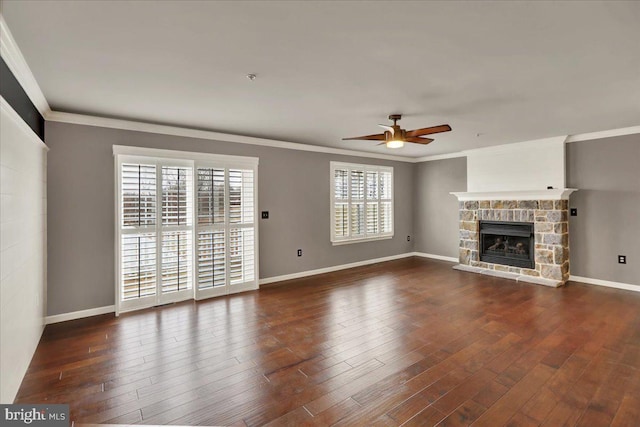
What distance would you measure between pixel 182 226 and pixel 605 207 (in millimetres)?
6435

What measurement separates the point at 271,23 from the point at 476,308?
12.8 ft

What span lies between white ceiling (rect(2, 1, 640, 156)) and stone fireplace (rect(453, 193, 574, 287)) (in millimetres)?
1837

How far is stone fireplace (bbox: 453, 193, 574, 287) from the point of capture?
5176mm

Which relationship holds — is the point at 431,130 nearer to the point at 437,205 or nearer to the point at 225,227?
the point at 225,227

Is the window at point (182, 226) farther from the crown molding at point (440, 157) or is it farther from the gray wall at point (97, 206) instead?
the crown molding at point (440, 157)

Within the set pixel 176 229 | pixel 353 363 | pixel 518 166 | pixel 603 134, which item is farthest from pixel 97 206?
pixel 603 134

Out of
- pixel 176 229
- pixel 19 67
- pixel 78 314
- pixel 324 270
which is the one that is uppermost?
pixel 19 67

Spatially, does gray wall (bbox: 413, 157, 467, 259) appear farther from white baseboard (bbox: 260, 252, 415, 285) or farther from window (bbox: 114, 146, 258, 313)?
window (bbox: 114, 146, 258, 313)

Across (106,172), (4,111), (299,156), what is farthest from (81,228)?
(299,156)

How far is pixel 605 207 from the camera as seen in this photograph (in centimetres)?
494

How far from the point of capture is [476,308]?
402 cm

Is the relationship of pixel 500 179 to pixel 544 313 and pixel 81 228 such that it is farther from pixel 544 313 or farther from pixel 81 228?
pixel 81 228

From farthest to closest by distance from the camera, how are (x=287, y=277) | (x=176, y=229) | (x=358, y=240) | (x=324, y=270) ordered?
(x=358, y=240), (x=324, y=270), (x=287, y=277), (x=176, y=229)

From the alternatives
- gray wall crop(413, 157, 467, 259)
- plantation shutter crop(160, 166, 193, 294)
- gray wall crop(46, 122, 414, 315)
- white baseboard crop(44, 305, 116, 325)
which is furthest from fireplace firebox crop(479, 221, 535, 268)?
white baseboard crop(44, 305, 116, 325)
